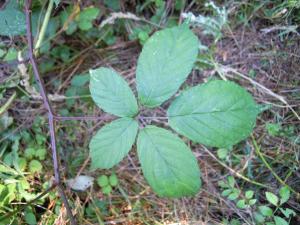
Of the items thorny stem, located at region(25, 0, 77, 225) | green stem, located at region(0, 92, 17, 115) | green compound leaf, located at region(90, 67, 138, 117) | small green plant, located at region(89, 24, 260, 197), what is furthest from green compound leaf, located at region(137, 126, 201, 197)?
green stem, located at region(0, 92, 17, 115)

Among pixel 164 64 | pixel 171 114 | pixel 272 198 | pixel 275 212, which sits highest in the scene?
pixel 164 64

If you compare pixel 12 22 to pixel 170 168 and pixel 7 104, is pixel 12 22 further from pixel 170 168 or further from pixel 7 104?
Answer: pixel 170 168

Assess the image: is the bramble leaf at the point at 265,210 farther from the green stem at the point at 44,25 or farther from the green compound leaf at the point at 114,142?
the green stem at the point at 44,25

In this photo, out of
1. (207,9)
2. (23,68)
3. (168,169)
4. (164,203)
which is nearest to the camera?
(168,169)

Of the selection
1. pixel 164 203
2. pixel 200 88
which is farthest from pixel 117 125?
pixel 164 203

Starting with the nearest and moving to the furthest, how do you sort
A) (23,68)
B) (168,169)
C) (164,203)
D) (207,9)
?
(168,169)
(164,203)
(23,68)
(207,9)

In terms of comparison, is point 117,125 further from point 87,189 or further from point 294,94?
point 294,94

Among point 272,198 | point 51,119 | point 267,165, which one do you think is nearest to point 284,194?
point 272,198

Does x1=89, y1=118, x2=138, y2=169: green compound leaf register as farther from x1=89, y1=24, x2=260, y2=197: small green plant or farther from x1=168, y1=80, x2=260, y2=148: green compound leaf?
x1=168, y1=80, x2=260, y2=148: green compound leaf

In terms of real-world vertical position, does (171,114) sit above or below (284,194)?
above
